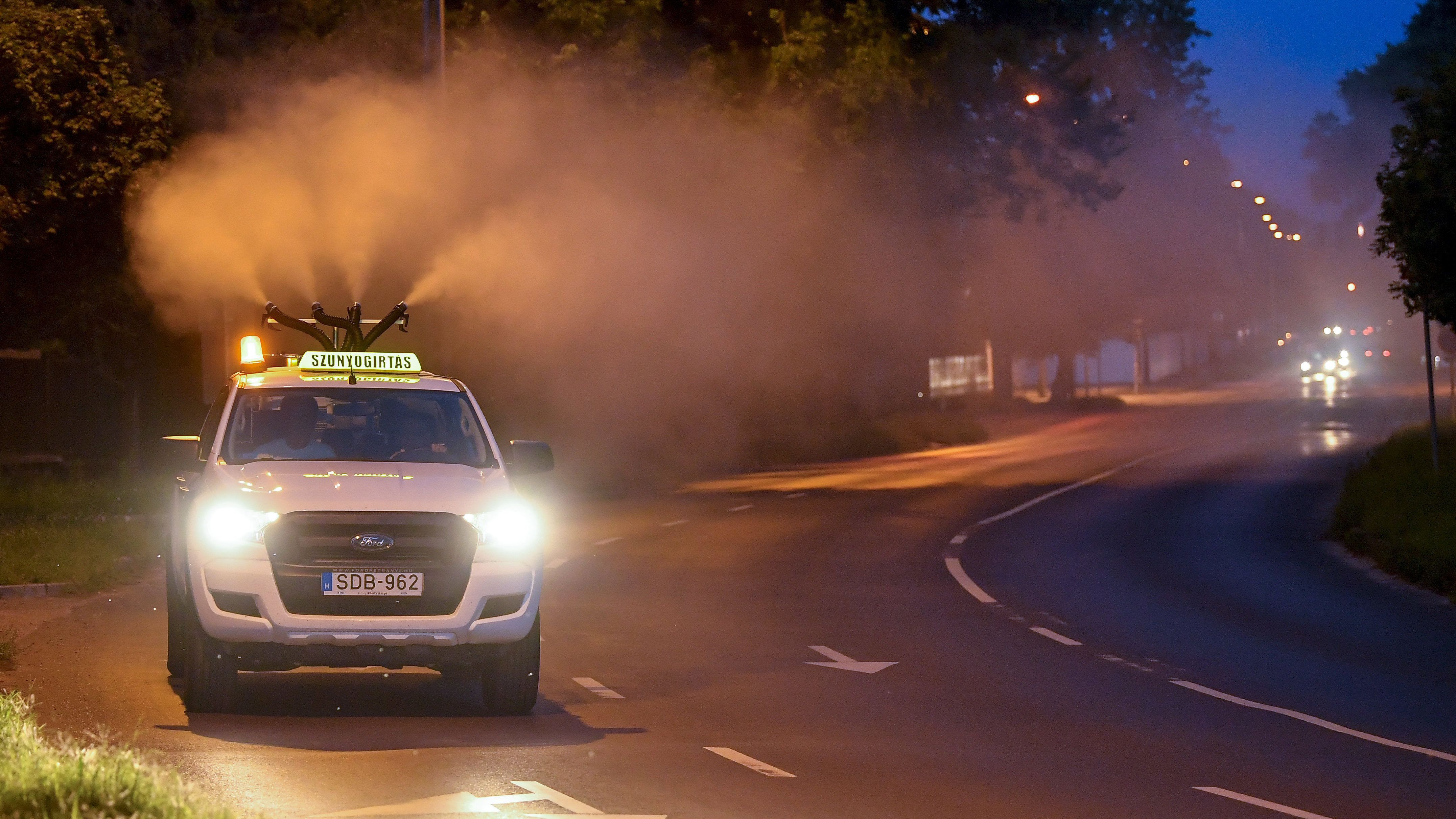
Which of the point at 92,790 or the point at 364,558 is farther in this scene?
the point at 364,558

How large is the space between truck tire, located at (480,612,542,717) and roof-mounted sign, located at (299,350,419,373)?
6.29 feet

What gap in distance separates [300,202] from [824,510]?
8287 mm

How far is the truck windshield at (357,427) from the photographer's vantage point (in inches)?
422

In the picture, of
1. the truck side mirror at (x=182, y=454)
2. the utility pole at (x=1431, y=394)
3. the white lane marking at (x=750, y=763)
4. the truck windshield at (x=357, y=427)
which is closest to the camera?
the white lane marking at (x=750, y=763)

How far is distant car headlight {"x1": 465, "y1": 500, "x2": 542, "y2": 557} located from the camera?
393 inches

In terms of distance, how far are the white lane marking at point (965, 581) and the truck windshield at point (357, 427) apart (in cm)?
676

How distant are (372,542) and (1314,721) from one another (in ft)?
17.1

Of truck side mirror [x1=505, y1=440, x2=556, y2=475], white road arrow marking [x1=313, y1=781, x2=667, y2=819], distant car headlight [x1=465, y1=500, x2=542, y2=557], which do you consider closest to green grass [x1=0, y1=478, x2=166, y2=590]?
truck side mirror [x1=505, y1=440, x2=556, y2=475]

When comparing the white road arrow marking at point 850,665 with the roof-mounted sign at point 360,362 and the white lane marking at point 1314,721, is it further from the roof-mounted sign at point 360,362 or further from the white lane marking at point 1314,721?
the roof-mounted sign at point 360,362

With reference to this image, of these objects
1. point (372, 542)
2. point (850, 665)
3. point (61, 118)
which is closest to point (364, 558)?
point (372, 542)

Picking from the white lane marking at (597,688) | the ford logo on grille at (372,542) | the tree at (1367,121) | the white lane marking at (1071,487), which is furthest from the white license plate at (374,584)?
the tree at (1367,121)

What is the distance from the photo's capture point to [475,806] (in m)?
7.75

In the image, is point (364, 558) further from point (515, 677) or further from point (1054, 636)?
point (1054, 636)

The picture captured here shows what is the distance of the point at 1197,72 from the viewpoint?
104 m
